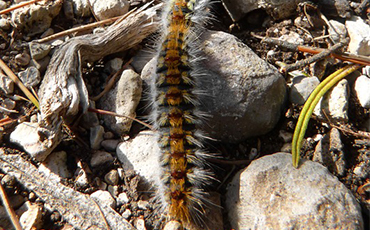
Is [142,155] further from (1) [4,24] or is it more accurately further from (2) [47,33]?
(1) [4,24]

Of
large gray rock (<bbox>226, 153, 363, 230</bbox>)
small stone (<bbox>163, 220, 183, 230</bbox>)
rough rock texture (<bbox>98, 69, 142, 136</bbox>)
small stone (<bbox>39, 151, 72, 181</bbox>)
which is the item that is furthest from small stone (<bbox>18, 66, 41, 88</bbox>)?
large gray rock (<bbox>226, 153, 363, 230</bbox>)

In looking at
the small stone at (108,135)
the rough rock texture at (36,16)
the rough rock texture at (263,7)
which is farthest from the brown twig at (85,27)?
the small stone at (108,135)

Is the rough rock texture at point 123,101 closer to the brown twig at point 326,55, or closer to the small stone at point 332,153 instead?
the brown twig at point 326,55

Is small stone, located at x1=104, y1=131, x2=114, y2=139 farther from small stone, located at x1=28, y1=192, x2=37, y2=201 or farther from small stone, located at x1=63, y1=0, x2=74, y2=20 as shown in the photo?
small stone, located at x1=63, y1=0, x2=74, y2=20

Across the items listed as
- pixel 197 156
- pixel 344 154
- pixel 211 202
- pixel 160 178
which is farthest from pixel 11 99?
pixel 344 154

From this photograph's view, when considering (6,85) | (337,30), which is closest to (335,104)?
(337,30)

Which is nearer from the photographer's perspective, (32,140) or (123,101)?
(32,140)
